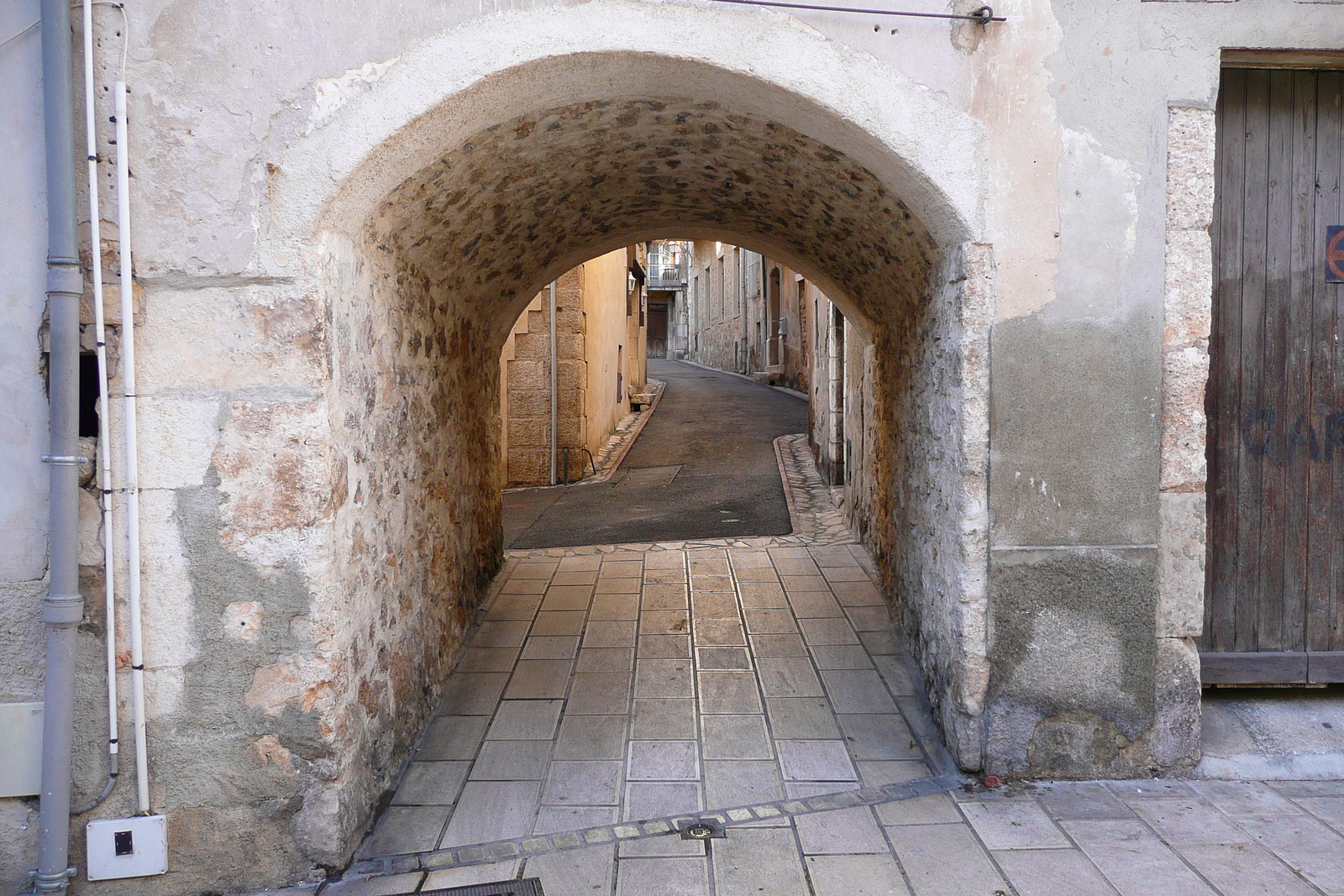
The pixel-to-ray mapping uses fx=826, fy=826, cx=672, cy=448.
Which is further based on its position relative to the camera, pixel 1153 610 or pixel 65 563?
pixel 1153 610

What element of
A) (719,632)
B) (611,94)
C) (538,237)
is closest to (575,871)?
(719,632)

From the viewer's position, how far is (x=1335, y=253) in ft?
10.9

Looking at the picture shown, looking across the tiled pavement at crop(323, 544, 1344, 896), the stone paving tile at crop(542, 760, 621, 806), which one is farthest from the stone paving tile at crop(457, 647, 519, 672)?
the stone paving tile at crop(542, 760, 621, 806)

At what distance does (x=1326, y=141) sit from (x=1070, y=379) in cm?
156

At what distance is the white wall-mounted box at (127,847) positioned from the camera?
2.57m

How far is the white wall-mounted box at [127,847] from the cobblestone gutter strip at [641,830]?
23.1 inches

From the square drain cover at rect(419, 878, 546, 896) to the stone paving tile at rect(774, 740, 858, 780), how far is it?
3.49ft

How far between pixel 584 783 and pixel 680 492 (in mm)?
5661

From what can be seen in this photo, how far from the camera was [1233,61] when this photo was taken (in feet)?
10.0

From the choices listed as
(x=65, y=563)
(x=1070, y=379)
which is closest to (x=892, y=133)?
(x=1070, y=379)

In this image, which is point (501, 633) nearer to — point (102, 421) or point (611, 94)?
point (102, 421)

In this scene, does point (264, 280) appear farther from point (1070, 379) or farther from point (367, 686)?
point (1070, 379)

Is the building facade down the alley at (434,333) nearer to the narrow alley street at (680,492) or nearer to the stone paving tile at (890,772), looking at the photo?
the stone paving tile at (890,772)

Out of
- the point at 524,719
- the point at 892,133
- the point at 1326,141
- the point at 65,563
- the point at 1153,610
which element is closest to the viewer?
the point at 65,563
